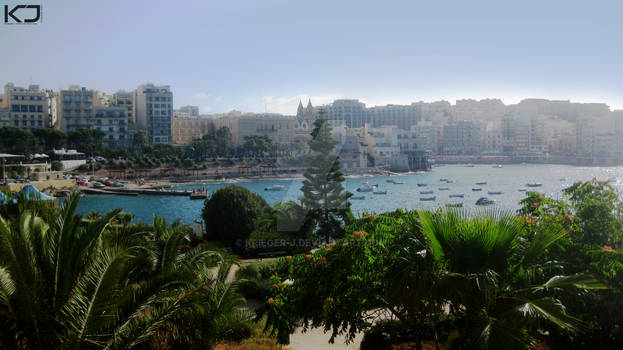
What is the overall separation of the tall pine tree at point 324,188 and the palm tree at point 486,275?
8549mm

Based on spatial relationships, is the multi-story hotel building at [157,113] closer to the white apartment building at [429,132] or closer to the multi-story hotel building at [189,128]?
the multi-story hotel building at [189,128]

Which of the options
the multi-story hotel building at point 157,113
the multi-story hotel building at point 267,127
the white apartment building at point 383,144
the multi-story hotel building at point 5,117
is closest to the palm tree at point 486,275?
the white apartment building at point 383,144

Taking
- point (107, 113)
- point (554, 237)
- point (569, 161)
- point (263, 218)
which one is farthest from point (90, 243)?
point (569, 161)

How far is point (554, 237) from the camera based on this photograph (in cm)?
290

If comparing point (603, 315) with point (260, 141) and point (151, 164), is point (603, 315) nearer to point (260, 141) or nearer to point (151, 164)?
point (151, 164)

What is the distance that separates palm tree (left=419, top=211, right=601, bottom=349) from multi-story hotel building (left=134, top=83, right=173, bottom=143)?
56.0 metres

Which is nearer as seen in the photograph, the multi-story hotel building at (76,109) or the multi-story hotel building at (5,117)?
the multi-story hotel building at (5,117)

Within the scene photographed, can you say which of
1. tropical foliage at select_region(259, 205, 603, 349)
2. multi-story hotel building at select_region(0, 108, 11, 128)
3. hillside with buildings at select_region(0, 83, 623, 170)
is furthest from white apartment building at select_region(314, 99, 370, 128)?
tropical foliage at select_region(259, 205, 603, 349)

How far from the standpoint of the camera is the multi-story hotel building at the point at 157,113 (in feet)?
182

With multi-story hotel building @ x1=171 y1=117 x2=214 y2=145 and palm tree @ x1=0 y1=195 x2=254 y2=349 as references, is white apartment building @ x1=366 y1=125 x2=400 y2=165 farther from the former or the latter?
palm tree @ x1=0 y1=195 x2=254 y2=349

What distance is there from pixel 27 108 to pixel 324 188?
45.8 metres

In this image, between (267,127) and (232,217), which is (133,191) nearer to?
(232,217)

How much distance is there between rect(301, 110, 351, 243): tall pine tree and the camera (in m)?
11.6

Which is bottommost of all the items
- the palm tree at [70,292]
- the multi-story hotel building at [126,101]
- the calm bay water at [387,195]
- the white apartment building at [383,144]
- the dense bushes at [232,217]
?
the calm bay water at [387,195]
